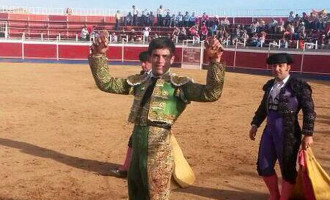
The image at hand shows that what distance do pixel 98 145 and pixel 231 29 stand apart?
733 inches

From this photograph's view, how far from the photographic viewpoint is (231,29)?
77.9ft

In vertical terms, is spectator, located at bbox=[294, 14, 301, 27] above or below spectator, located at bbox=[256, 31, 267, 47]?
above

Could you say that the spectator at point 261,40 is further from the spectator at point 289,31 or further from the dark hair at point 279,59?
the dark hair at point 279,59

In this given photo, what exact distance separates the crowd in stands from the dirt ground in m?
8.84

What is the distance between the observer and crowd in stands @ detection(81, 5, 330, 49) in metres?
19.5

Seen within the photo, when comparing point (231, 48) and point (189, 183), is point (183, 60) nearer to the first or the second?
point (231, 48)

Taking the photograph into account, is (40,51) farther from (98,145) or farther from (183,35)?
(98,145)

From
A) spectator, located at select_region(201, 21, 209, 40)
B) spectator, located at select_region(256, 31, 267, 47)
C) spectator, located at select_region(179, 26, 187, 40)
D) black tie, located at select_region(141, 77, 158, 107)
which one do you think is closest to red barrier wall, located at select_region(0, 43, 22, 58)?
spectator, located at select_region(179, 26, 187, 40)

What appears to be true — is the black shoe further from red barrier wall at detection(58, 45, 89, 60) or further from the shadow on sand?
red barrier wall at detection(58, 45, 89, 60)

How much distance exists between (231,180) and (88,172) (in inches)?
62.0

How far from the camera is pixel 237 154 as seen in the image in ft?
19.1

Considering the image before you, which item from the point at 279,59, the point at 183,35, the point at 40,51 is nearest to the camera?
the point at 279,59

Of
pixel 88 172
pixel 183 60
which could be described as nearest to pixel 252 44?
pixel 183 60

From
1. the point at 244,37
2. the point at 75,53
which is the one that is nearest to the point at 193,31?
the point at 244,37
